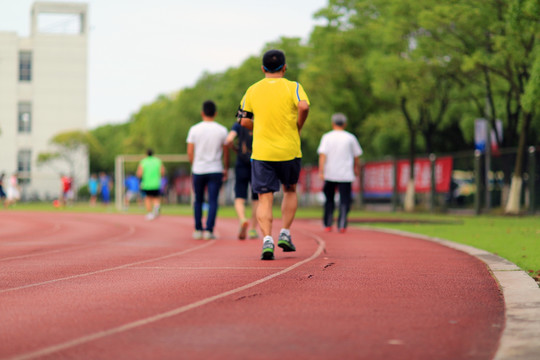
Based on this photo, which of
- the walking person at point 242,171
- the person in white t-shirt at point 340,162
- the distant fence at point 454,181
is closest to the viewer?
the walking person at point 242,171

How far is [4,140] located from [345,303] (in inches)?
3109

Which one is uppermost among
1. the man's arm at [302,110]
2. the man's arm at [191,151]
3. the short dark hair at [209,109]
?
the short dark hair at [209,109]

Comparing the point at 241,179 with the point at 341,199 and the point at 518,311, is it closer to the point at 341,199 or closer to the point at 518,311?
the point at 341,199

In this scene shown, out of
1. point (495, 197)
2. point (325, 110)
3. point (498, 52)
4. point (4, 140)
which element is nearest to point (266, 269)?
point (498, 52)

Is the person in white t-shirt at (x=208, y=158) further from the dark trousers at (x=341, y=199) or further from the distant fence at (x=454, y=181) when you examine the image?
the distant fence at (x=454, y=181)

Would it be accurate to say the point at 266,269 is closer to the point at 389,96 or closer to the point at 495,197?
the point at 495,197

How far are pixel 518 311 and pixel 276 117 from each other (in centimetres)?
413

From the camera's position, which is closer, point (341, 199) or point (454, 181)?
point (341, 199)

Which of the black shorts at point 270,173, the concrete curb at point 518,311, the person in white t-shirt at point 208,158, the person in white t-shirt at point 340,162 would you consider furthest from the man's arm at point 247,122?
the person in white t-shirt at point 340,162

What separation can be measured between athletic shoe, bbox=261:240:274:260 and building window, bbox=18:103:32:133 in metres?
77.0

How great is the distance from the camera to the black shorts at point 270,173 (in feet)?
29.1

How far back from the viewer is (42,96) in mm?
82875

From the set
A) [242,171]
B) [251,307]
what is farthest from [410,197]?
[251,307]

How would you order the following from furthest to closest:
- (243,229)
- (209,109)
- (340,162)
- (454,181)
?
(454,181) < (340,162) < (209,109) < (243,229)
